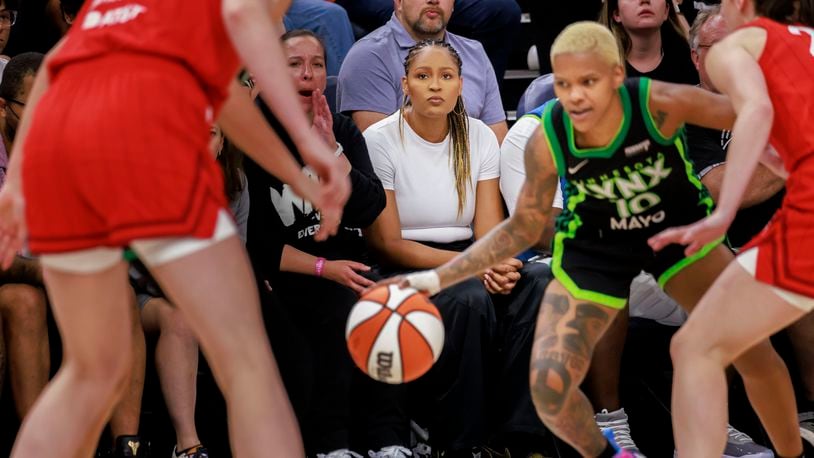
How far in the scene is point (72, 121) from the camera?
3076mm

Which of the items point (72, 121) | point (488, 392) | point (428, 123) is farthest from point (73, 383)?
point (428, 123)

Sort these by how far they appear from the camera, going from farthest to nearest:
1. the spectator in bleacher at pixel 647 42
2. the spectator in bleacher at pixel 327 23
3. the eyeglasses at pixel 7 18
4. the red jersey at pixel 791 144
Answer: the spectator in bleacher at pixel 327 23
the spectator in bleacher at pixel 647 42
the eyeglasses at pixel 7 18
the red jersey at pixel 791 144

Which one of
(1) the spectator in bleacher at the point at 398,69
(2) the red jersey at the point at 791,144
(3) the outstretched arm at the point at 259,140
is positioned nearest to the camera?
(3) the outstretched arm at the point at 259,140

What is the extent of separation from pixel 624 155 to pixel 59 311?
2034mm

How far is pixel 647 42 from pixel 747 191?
4.46 feet

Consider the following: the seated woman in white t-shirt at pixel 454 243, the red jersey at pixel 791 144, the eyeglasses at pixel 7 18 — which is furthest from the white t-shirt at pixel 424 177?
the red jersey at pixel 791 144

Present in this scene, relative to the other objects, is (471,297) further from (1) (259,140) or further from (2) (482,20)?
(2) (482,20)

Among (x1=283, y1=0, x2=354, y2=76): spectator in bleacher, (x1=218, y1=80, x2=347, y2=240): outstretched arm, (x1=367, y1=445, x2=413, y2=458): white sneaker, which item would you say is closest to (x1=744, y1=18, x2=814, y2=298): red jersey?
(x1=218, y1=80, x2=347, y2=240): outstretched arm

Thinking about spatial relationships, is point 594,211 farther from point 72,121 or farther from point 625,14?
point 625,14

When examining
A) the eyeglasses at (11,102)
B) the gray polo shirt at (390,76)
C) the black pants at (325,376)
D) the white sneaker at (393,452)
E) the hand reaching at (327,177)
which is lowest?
the white sneaker at (393,452)

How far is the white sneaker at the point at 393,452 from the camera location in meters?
→ 5.15

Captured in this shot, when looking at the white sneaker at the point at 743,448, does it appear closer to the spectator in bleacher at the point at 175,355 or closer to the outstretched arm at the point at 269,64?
the spectator in bleacher at the point at 175,355

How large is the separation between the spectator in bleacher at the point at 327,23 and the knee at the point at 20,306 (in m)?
2.68

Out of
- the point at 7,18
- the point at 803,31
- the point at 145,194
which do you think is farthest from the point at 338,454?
the point at 7,18
